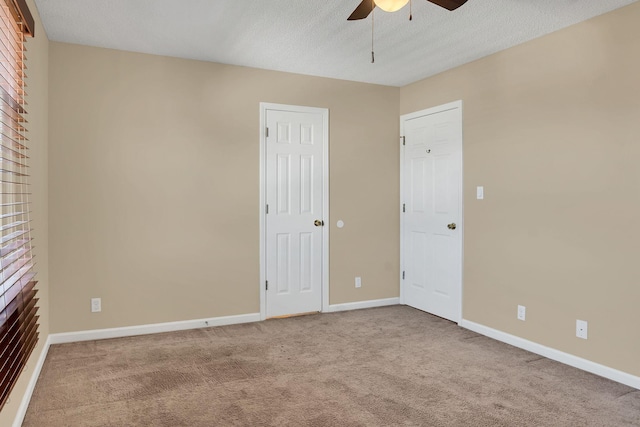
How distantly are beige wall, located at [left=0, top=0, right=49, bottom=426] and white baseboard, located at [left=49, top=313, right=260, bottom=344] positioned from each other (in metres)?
0.20

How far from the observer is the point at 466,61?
416 centimetres

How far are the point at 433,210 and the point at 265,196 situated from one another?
172cm

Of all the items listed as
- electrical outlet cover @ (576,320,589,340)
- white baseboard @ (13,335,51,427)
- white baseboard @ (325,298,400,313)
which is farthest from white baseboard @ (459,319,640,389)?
white baseboard @ (13,335,51,427)

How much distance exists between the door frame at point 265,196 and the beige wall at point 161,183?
0.06 m

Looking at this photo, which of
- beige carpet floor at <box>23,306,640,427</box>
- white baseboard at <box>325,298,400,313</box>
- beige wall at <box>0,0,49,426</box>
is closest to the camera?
beige carpet floor at <box>23,306,640,427</box>

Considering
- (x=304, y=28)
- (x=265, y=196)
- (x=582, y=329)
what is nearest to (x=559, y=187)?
(x=582, y=329)

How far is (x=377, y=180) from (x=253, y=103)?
5.24 feet

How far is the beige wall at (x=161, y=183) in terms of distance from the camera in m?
3.74

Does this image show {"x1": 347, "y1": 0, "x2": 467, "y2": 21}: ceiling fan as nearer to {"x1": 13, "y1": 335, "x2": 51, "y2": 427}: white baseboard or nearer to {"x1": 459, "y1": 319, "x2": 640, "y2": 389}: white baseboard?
{"x1": 459, "y1": 319, "x2": 640, "y2": 389}: white baseboard

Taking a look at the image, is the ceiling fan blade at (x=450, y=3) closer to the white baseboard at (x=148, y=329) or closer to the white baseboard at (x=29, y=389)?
the white baseboard at (x=29, y=389)

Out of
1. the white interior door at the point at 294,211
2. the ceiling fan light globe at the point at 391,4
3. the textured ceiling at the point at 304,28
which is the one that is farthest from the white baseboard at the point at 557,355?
the ceiling fan light globe at the point at 391,4

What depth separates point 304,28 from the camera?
336cm

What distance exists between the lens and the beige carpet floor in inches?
99.0

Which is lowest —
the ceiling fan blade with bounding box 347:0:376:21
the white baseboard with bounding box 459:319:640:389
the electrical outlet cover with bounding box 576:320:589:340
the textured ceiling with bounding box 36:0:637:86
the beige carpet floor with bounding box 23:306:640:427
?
the beige carpet floor with bounding box 23:306:640:427
